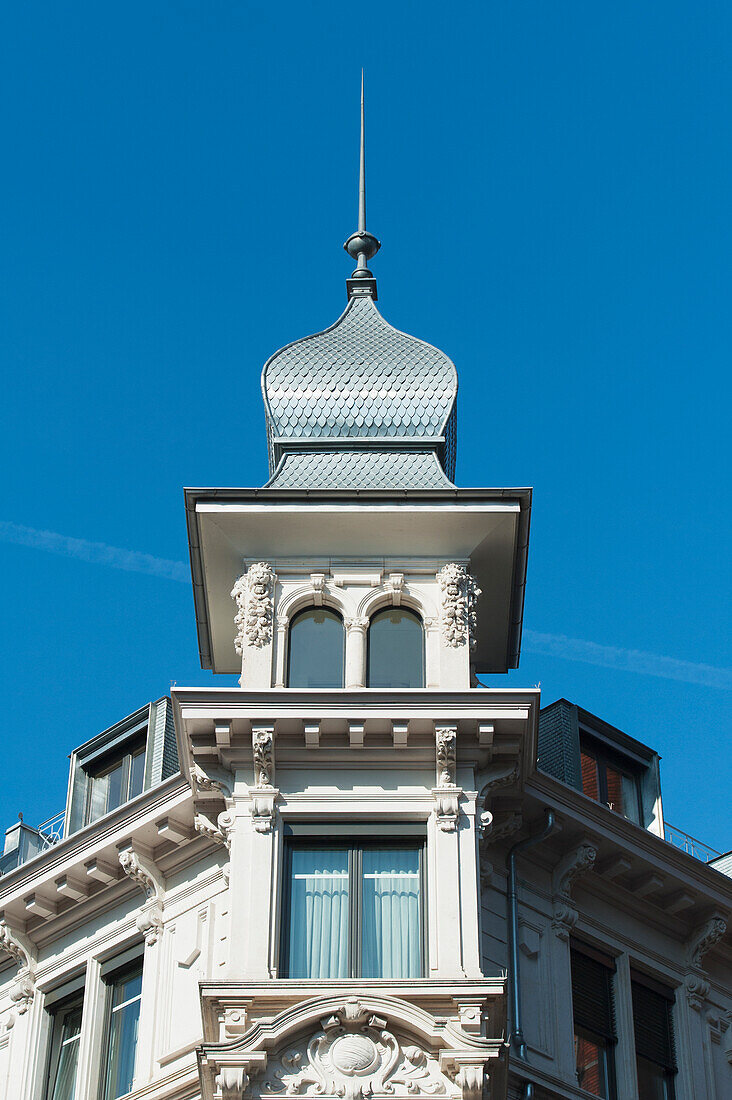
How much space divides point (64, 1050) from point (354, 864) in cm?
656

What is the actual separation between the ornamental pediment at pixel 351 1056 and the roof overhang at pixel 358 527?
26.3 ft

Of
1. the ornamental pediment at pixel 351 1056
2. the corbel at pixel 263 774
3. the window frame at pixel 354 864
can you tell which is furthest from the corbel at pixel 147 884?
the ornamental pediment at pixel 351 1056

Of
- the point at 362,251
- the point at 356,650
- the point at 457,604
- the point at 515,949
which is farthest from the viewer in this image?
the point at 362,251

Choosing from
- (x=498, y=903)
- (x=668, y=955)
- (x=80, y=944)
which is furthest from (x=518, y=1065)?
(x=80, y=944)

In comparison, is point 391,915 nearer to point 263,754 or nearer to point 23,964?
point 263,754

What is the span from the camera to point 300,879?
2994cm

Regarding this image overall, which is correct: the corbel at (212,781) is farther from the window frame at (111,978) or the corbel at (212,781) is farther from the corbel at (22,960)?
the corbel at (22,960)

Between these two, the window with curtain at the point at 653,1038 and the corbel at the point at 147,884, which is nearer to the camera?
the corbel at the point at 147,884

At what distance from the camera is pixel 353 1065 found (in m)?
27.6

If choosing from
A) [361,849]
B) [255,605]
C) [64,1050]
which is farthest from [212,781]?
[64,1050]

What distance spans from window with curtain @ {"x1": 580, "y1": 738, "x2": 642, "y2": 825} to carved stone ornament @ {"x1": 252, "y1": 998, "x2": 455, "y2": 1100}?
907 centimetres

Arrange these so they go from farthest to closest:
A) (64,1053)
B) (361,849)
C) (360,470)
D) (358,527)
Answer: (360,470)
(64,1053)
(358,527)
(361,849)

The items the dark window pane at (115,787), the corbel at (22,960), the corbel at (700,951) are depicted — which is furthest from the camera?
the dark window pane at (115,787)

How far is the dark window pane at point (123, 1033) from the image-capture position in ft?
104
